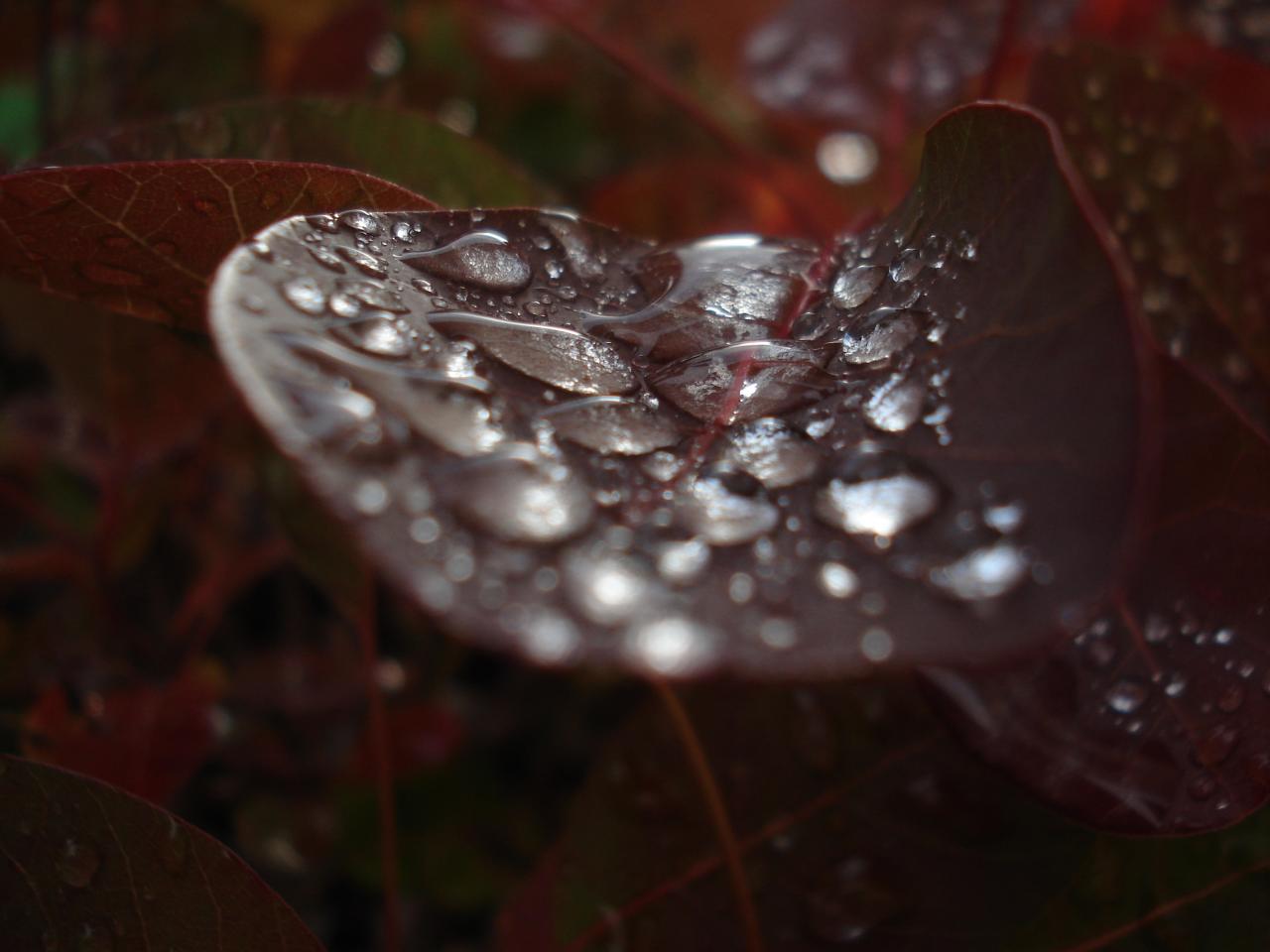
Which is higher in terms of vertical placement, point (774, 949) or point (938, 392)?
point (938, 392)

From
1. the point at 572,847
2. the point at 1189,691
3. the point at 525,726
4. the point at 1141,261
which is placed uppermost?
the point at 1141,261

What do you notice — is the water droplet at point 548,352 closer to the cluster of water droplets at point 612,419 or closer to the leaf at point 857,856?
the cluster of water droplets at point 612,419

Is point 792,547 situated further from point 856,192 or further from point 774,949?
point 856,192

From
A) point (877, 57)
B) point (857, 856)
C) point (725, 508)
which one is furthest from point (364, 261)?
A: point (877, 57)

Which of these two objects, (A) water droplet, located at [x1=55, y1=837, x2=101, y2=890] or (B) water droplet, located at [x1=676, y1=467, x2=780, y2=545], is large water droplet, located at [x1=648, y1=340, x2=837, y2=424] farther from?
(A) water droplet, located at [x1=55, y1=837, x2=101, y2=890]

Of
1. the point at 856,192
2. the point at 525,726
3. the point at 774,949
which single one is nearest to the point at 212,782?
the point at 525,726

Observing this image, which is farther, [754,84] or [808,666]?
[754,84]
